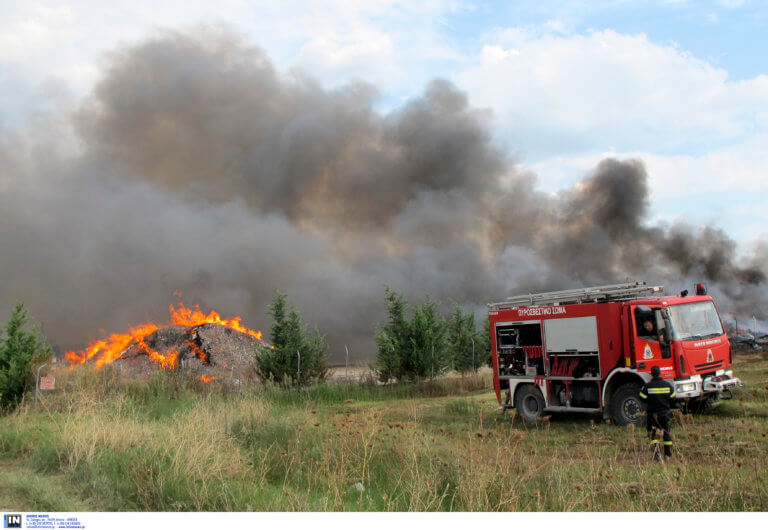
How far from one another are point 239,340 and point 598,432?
27.1 meters

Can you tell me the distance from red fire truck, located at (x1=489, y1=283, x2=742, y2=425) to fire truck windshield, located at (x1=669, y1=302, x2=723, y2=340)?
0.02m

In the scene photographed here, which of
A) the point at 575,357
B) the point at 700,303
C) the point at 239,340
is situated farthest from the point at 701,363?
the point at 239,340

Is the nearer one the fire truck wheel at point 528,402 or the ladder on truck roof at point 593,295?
the ladder on truck roof at point 593,295

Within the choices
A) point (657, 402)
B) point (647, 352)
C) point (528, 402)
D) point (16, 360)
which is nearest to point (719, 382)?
point (647, 352)

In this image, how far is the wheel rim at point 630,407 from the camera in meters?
11.9

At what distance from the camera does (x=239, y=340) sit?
34.8 metres

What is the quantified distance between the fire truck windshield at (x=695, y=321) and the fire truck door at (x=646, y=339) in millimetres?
390

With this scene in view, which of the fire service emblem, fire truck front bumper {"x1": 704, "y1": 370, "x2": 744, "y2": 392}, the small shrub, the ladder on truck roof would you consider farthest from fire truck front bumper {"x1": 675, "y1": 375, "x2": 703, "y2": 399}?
the small shrub

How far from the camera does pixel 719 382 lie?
469 inches

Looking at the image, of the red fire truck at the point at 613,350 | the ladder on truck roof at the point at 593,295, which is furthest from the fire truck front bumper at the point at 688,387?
the ladder on truck roof at the point at 593,295

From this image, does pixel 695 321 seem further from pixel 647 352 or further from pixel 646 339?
pixel 647 352

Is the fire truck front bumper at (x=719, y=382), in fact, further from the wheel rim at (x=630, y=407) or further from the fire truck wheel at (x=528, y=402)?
the fire truck wheel at (x=528, y=402)

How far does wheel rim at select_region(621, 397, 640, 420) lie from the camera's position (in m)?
11.9

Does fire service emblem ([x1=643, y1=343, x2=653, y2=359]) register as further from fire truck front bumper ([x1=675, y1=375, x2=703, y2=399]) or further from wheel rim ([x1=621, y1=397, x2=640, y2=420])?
wheel rim ([x1=621, y1=397, x2=640, y2=420])
